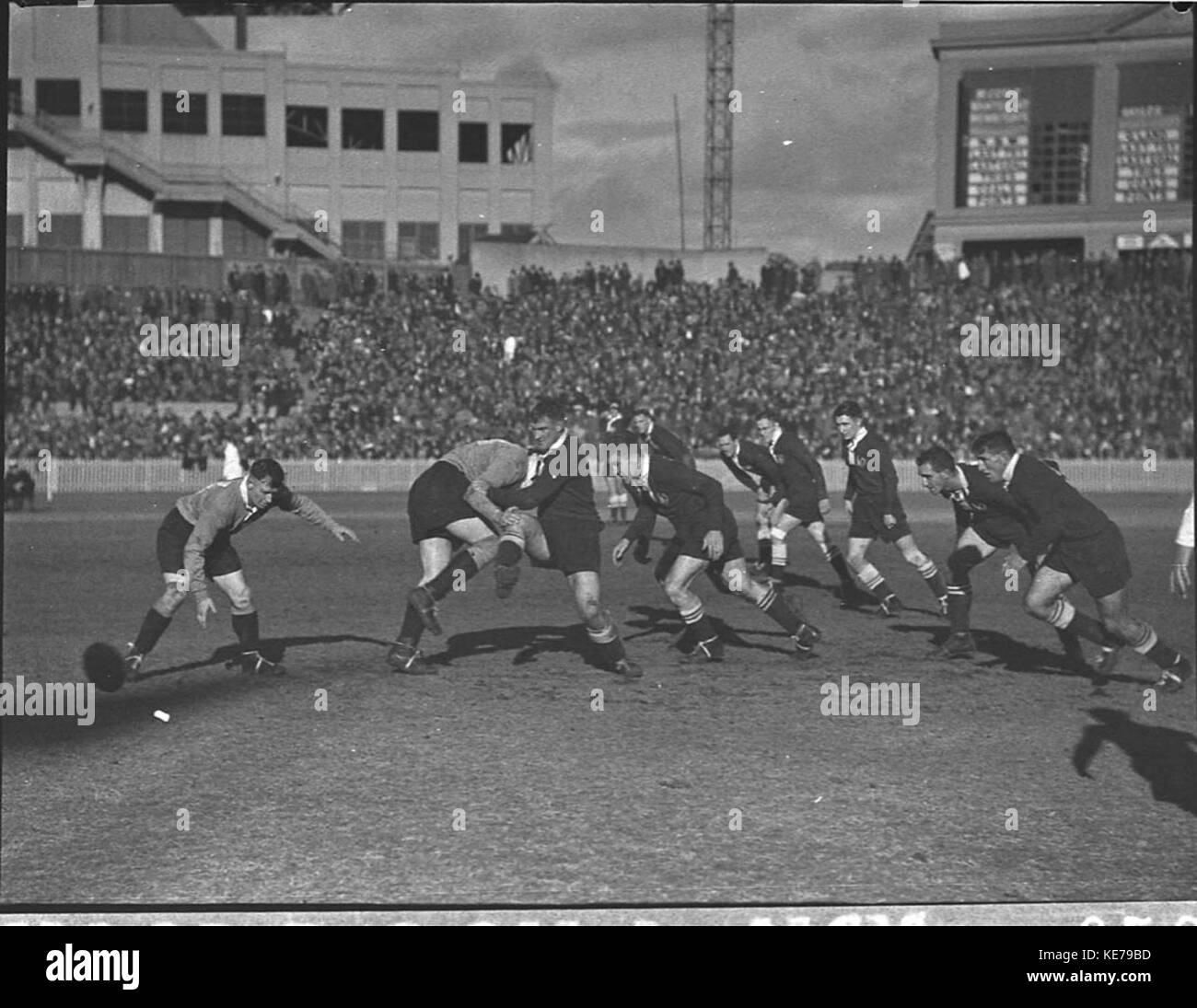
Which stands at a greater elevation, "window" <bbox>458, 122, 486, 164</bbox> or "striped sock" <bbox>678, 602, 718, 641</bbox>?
"window" <bbox>458, 122, 486, 164</bbox>

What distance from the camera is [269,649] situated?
8875 mm

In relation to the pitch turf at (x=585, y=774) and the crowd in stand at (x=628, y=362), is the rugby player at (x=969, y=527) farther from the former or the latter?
the crowd in stand at (x=628, y=362)

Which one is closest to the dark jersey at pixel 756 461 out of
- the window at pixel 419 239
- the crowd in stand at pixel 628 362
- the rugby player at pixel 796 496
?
the rugby player at pixel 796 496

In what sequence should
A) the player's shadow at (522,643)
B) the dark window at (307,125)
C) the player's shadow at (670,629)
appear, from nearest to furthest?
the player's shadow at (522,643) < the player's shadow at (670,629) < the dark window at (307,125)

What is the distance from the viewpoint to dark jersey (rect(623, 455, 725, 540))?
8.04 metres

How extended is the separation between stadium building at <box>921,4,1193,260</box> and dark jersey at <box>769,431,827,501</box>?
Answer: 54.0 ft

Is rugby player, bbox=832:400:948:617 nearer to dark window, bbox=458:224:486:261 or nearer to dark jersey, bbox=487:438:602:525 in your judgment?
dark jersey, bbox=487:438:602:525

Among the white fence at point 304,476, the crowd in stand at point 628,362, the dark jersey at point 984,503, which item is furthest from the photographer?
the white fence at point 304,476

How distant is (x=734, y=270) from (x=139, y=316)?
41.5 feet

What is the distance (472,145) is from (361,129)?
9.76ft

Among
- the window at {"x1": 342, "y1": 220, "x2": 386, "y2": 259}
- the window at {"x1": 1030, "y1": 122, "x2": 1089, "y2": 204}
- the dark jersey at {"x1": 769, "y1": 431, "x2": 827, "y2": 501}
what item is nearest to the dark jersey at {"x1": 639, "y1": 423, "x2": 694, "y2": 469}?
the dark jersey at {"x1": 769, "y1": 431, "x2": 827, "y2": 501}

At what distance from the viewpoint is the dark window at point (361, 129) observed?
2416 cm

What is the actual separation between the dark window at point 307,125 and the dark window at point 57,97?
7.73 meters

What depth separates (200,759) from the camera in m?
6.22
